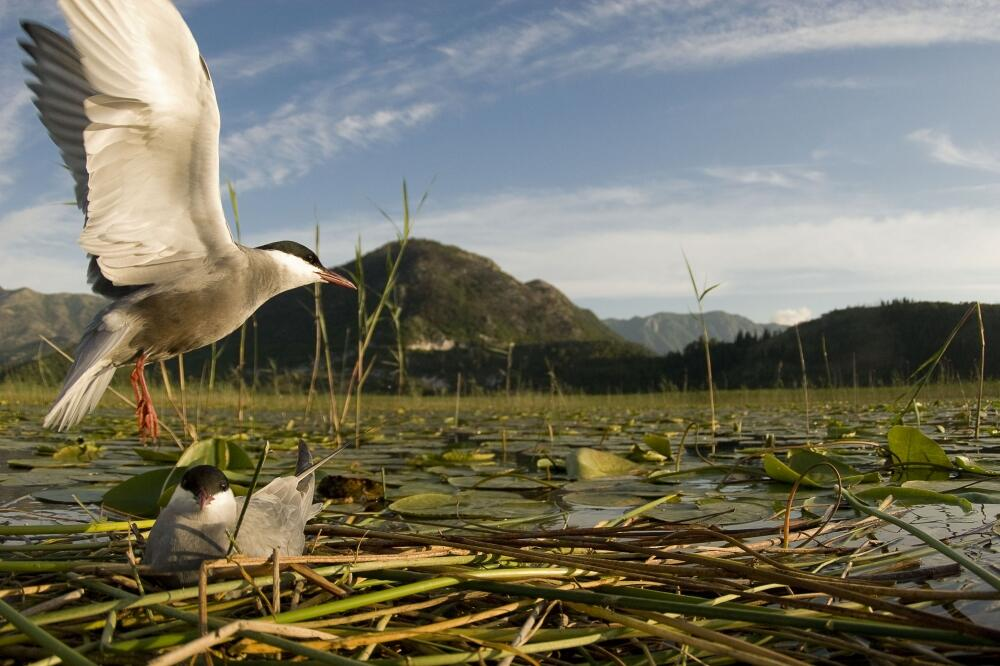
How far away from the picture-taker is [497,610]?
55.3 inches

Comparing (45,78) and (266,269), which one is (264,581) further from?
(45,78)

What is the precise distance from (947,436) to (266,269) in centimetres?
520

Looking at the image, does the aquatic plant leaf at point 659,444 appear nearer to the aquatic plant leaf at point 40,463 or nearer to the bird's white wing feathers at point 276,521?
the bird's white wing feathers at point 276,521

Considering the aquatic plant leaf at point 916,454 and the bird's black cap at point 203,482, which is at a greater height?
the bird's black cap at point 203,482

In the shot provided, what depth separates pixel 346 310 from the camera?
315 ft

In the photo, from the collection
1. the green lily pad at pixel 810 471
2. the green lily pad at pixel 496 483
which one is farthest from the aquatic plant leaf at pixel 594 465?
the green lily pad at pixel 810 471

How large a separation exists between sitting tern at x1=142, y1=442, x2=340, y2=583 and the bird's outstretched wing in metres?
2.05

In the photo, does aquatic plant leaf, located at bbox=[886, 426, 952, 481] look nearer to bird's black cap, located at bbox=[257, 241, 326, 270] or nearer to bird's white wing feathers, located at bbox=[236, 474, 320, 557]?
bird's white wing feathers, located at bbox=[236, 474, 320, 557]

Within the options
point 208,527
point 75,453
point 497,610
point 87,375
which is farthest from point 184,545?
point 75,453

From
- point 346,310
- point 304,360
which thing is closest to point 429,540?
point 304,360

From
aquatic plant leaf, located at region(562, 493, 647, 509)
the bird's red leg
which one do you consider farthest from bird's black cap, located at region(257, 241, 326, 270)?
aquatic plant leaf, located at region(562, 493, 647, 509)

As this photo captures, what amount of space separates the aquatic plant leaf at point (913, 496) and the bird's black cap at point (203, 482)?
221cm

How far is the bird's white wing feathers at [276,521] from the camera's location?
5.61 feet

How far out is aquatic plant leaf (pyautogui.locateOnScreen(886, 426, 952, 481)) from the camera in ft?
10.5
